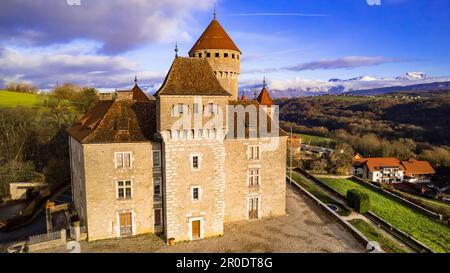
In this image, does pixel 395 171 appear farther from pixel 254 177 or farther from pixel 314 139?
pixel 254 177

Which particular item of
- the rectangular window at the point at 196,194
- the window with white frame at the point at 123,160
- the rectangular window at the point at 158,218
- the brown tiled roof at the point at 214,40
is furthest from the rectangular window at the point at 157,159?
the brown tiled roof at the point at 214,40

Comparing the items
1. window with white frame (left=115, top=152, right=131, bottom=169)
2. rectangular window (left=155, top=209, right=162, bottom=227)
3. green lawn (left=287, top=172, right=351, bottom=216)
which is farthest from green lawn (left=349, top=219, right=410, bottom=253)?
window with white frame (left=115, top=152, right=131, bottom=169)

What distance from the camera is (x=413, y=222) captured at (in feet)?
128

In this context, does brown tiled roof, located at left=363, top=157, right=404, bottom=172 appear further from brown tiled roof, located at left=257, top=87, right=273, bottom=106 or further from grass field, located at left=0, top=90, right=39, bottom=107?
grass field, located at left=0, top=90, right=39, bottom=107

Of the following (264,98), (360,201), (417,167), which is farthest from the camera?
(417,167)

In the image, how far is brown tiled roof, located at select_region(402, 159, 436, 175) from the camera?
75875 mm

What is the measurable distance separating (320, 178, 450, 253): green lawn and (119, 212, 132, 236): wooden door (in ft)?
96.2

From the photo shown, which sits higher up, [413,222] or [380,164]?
[380,164]

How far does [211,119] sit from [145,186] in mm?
7377

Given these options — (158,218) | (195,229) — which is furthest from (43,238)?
(195,229)

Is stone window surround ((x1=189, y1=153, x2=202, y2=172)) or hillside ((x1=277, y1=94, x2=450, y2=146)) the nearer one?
stone window surround ((x1=189, y1=153, x2=202, y2=172))

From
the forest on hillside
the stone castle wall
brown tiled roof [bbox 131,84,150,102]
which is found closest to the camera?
the stone castle wall

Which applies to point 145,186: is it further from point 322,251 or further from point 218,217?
point 322,251

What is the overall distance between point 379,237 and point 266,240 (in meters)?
11.5
